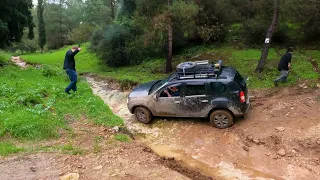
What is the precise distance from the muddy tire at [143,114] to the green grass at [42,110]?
2.24ft

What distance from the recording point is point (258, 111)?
34.3 feet

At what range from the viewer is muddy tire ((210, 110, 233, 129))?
941cm

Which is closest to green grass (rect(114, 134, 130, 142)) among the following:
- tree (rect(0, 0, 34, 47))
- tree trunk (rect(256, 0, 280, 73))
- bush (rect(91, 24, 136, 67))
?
tree trunk (rect(256, 0, 280, 73))

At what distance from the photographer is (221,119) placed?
31.3 ft

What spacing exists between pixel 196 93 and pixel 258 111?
2.62 m

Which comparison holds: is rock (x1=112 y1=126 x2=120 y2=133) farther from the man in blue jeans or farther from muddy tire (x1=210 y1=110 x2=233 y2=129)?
the man in blue jeans

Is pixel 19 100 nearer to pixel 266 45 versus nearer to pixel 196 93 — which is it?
pixel 196 93

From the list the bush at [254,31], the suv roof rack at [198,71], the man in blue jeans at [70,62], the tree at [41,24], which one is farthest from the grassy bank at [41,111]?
the tree at [41,24]

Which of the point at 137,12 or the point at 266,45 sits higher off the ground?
the point at 137,12

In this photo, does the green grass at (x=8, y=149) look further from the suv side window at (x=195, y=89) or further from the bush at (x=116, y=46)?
the bush at (x=116, y=46)

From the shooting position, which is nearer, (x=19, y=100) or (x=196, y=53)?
(x=19, y=100)

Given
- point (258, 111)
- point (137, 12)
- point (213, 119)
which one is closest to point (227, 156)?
point (213, 119)

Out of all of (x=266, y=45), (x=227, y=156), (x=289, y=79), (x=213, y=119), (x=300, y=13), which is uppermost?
(x=300, y=13)

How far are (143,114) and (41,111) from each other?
3633mm
